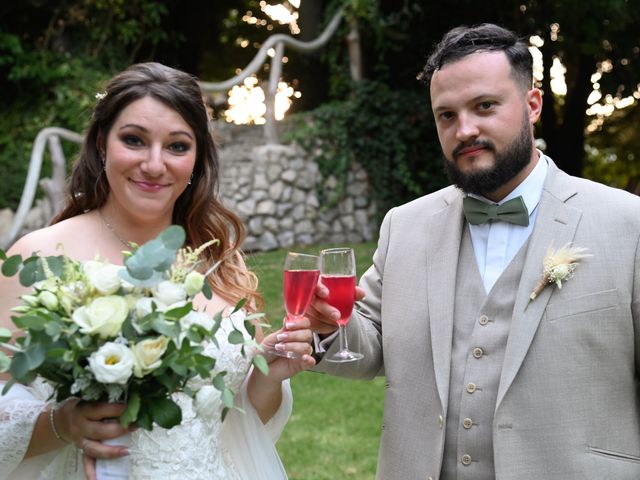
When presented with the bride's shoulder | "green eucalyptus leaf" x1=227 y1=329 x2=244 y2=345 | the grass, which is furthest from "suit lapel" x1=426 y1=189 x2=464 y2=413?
the grass

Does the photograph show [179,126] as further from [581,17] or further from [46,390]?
[581,17]

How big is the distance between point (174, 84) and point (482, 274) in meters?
1.23

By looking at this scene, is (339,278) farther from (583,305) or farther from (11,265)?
(11,265)

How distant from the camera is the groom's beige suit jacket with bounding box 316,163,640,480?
2426 mm

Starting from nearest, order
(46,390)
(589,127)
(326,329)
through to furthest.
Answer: (46,390) < (326,329) < (589,127)

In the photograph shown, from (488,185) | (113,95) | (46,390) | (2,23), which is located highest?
(2,23)

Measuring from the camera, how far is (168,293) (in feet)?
6.51

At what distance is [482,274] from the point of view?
2.67 metres

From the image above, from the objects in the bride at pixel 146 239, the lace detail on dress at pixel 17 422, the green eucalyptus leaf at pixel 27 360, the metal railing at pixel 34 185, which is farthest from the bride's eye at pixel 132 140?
the metal railing at pixel 34 185

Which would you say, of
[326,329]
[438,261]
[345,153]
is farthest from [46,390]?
[345,153]

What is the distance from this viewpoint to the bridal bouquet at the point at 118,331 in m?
1.90

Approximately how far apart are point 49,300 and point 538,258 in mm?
1476

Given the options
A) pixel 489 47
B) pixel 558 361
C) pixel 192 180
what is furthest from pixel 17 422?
pixel 489 47

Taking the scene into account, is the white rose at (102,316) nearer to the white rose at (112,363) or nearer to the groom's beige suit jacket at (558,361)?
the white rose at (112,363)
